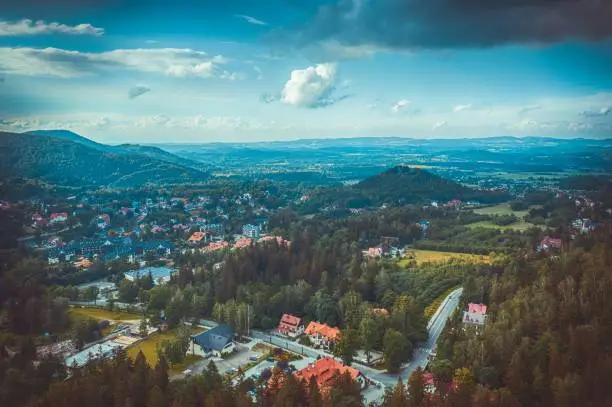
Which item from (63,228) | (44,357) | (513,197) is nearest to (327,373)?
(44,357)

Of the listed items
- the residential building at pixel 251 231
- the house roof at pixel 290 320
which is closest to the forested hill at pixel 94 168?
the residential building at pixel 251 231

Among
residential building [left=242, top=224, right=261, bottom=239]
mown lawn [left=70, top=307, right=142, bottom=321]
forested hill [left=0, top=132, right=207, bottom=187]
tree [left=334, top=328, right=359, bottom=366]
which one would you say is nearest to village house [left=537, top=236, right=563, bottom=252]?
tree [left=334, top=328, right=359, bottom=366]

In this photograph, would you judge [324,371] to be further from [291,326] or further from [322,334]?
[291,326]

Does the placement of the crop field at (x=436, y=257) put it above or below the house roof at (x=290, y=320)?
above

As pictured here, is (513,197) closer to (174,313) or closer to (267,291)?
(267,291)

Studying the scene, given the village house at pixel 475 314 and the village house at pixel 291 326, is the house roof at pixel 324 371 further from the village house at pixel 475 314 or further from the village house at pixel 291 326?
the village house at pixel 475 314

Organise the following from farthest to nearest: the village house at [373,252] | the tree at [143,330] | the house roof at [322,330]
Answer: the village house at [373,252] → the tree at [143,330] → the house roof at [322,330]

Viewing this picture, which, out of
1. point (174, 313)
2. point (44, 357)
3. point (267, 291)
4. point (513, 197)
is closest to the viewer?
point (44, 357)
